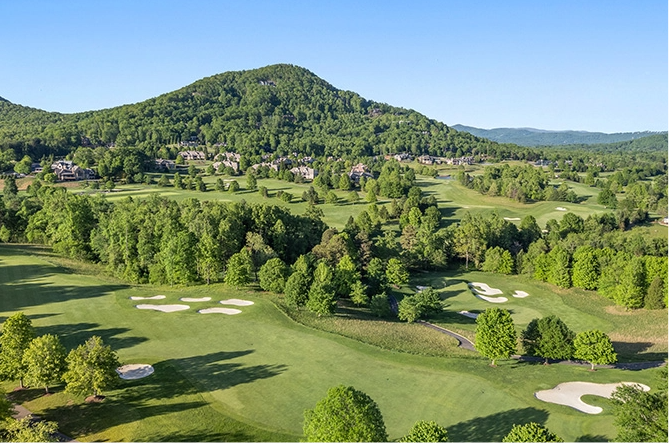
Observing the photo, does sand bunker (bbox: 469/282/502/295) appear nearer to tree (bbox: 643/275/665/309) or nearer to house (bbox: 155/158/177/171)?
tree (bbox: 643/275/665/309)

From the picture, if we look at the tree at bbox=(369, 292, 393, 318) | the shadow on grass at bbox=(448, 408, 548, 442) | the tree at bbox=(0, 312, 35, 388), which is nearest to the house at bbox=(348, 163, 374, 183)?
the tree at bbox=(369, 292, 393, 318)

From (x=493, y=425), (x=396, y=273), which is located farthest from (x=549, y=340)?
(x=396, y=273)

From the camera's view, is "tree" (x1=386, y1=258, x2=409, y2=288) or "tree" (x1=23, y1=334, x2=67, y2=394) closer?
"tree" (x1=23, y1=334, x2=67, y2=394)

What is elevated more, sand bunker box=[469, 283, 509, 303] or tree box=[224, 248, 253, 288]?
tree box=[224, 248, 253, 288]

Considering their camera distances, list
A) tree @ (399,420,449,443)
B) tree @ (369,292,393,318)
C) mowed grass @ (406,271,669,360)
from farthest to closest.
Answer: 1. tree @ (369,292,393,318)
2. mowed grass @ (406,271,669,360)
3. tree @ (399,420,449,443)

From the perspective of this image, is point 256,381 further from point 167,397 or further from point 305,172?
point 305,172

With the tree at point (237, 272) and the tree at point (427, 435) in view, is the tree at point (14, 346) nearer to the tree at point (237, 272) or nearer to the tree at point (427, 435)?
the tree at point (237, 272)
